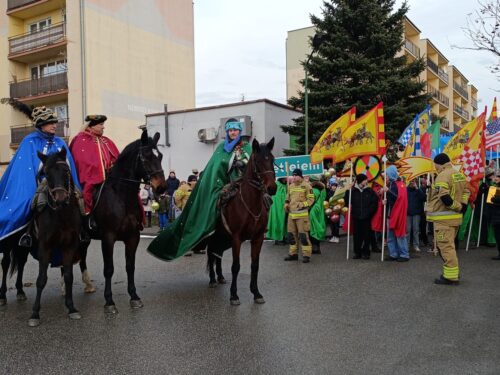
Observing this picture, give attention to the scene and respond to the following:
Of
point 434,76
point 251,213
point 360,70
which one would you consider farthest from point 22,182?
point 434,76

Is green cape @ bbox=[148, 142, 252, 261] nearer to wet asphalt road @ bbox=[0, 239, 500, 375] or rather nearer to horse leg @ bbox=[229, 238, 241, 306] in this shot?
horse leg @ bbox=[229, 238, 241, 306]

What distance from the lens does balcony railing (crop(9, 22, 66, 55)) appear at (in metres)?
28.5

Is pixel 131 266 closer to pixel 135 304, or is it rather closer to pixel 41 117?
pixel 135 304

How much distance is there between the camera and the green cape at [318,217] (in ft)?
40.0

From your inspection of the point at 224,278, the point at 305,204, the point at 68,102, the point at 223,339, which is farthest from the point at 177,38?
the point at 223,339

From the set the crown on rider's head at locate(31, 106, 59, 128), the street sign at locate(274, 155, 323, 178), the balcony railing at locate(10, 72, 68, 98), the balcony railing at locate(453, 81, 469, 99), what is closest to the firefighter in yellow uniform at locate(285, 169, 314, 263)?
the street sign at locate(274, 155, 323, 178)

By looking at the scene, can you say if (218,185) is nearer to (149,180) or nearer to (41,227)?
(149,180)

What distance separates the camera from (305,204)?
10961 millimetres

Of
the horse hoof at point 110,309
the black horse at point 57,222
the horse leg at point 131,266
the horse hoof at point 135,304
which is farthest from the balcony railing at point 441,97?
the black horse at point 57,222

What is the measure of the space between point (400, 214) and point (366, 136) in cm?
188

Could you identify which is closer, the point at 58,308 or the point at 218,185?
the point at 58,308

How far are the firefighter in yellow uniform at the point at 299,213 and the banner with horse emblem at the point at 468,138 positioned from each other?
3.86m

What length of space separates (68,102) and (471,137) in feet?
75.8

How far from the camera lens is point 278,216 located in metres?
13.4
